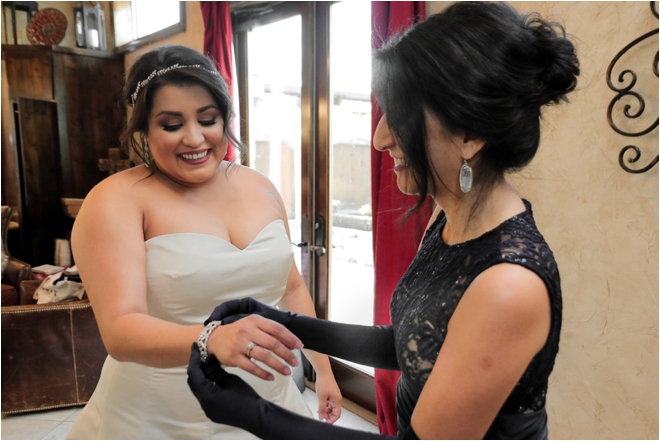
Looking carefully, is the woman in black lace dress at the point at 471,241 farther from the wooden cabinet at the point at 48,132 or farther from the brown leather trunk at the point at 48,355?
the wooden cabinet at the point at 48,132

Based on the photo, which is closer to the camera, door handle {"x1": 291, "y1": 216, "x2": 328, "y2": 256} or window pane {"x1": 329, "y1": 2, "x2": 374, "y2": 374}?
window pane {"x1": 329, "y1": 2, "x2": 374, "y2": 374}

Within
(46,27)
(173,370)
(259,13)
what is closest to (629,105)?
(173,370)

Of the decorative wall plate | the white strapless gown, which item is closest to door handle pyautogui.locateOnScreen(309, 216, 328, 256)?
the white strapless gown

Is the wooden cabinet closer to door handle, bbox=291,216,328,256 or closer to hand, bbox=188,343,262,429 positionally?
door handle, bbox=291,216,328,256

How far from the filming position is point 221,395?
31.6 inches

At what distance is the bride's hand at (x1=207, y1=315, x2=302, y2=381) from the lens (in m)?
0.81

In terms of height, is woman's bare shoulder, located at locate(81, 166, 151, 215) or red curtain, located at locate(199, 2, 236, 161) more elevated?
red curtain, located at locate(199, 2, 236, 161)

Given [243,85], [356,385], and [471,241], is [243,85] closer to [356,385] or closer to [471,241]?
[356,385]

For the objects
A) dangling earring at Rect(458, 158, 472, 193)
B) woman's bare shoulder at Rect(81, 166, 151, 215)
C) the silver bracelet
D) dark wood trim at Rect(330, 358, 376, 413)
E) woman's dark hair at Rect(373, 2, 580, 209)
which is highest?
woman's dark hair at Rect(373, 2, 580, 209)

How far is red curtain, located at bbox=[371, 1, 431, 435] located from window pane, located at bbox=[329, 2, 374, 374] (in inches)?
16.2

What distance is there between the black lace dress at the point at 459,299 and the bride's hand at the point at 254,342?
0.72ft

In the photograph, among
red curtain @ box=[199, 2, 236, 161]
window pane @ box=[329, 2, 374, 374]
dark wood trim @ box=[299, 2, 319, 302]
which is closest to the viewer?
window pane @ box=[329, 2, 374, 374]

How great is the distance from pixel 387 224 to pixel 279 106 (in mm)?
1503

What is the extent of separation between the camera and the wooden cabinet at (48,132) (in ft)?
15.6
